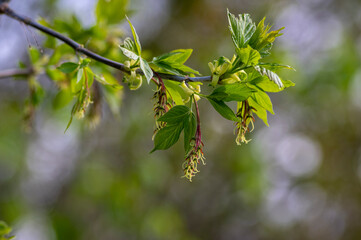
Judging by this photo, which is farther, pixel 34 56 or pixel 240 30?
pixel 34 56

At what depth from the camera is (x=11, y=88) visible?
2.83 metres

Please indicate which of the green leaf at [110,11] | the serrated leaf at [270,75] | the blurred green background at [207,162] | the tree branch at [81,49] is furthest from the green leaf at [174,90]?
the blurred green background at [207,162]

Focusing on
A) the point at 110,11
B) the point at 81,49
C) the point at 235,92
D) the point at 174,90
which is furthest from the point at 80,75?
the point at 110,11

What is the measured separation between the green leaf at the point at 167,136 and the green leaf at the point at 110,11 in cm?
55

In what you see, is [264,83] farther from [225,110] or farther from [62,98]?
[62,98]

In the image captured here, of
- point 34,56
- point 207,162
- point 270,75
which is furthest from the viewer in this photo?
point 207,162

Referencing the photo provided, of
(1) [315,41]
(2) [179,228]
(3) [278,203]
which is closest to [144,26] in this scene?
(1) [315,41]

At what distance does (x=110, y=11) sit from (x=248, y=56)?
573 mm

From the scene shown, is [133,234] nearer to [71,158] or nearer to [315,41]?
[71,158]

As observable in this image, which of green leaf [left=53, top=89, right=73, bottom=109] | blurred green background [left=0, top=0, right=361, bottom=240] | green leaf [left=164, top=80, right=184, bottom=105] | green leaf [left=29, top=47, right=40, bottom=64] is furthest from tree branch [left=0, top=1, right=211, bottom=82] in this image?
blurred green background [left=0, top=0, right=361, bottom=240]

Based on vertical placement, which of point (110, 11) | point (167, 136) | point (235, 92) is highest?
point (110, 11)

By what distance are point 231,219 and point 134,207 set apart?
3.05 feet

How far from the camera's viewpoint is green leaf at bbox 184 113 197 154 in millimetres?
552

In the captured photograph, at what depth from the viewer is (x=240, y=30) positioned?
55 cm
